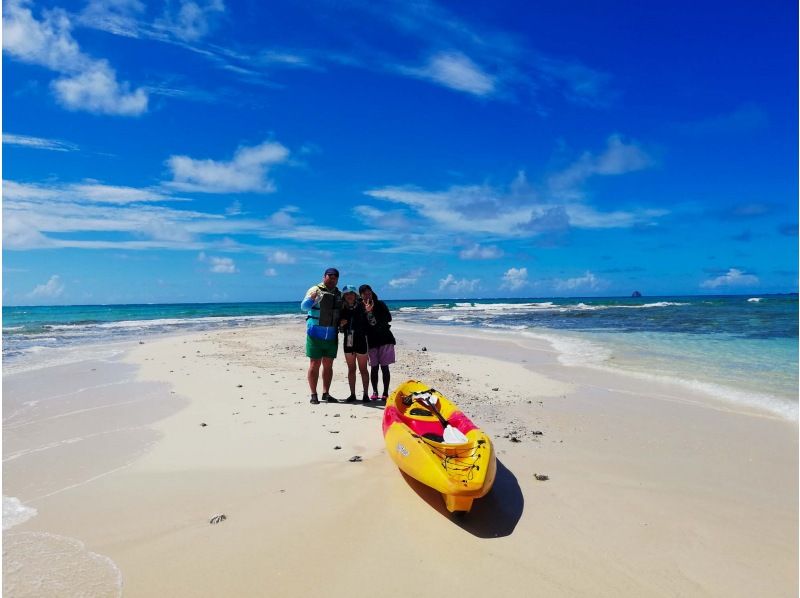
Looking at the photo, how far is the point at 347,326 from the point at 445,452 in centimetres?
406

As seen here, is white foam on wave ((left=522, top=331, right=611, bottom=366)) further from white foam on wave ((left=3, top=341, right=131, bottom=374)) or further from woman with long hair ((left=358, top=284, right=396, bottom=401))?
white foam on wave ((left=3, top=341, right=131, bottom=374))

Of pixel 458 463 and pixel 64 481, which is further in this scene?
pixel 64 481

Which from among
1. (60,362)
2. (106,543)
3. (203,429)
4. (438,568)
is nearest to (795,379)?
(438,568)

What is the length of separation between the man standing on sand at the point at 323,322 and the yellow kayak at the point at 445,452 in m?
2.68

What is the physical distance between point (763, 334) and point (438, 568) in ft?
70.8

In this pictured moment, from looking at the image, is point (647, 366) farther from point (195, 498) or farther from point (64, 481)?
point (64, 481)

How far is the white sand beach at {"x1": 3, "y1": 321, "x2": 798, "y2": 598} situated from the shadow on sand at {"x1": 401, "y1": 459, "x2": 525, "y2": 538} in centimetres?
2

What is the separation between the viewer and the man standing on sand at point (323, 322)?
824 centimetres

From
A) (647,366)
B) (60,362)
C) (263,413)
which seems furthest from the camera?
(60,362)

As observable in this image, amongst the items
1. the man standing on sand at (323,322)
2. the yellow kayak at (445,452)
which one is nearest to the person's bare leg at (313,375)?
the man standing on sand at (323,322)

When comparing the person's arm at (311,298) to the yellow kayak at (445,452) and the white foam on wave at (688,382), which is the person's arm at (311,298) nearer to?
the yellow kayak at (445,452)

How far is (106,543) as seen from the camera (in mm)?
3914

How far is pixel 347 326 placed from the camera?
27.1 feet

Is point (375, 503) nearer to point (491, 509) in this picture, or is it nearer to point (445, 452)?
point (445, 452)
